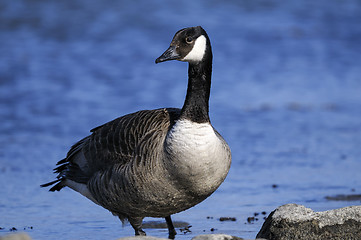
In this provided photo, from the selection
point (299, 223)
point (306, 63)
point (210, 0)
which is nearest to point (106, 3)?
point (210, 0)

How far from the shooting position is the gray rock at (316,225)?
5.71m

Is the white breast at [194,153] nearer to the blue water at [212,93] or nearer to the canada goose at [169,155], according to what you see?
the canada goose at [169,155]

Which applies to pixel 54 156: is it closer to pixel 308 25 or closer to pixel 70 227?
pixel 70 227

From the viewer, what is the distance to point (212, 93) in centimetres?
1355

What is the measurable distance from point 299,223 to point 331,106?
734cm

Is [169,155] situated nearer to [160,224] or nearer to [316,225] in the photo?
[316,225]

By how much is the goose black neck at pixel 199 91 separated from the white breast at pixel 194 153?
12cm

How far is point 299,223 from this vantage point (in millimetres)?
5812

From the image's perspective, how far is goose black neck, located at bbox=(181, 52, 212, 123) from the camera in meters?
6.31

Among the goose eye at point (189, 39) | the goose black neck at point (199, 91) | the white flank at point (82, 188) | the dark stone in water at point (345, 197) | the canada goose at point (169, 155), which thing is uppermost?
the goose eye at point (189, 39)

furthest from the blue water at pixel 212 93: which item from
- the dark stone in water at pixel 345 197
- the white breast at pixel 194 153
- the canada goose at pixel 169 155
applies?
the white breast at pixel 194 153

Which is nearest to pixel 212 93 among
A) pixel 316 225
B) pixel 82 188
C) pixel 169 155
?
pixel 82 188

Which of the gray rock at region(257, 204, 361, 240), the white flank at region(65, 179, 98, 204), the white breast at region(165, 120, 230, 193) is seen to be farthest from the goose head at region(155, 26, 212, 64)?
the white flank at region(65, 179, 98, 204)

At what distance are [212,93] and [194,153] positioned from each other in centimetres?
753
